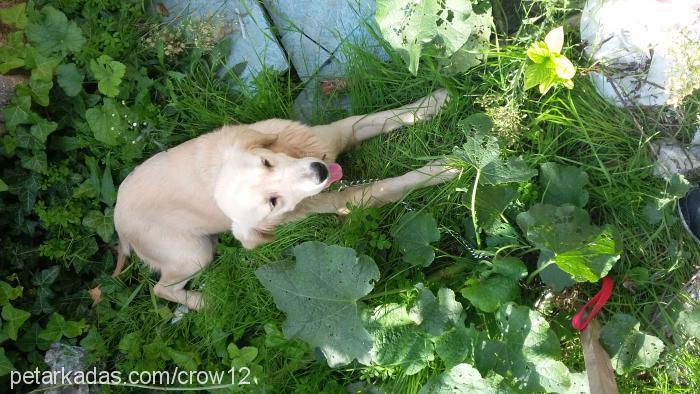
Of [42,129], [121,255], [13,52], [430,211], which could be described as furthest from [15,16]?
[430,211]

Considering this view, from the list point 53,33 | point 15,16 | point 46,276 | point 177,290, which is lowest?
point 177,290

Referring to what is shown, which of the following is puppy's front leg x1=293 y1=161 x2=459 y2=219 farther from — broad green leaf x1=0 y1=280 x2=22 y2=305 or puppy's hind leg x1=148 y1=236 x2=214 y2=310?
broad green leaf x1=0 y1=280 x2=22 y2=305

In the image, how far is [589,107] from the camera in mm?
2826

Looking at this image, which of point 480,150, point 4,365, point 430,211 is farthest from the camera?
point 4,365

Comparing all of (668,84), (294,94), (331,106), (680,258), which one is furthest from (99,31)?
(680,258)

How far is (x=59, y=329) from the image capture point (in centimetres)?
368

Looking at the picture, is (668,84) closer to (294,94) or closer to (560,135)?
(560,135)

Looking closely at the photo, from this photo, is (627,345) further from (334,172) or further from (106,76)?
(106,76)

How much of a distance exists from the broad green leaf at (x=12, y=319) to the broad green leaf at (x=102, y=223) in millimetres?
636

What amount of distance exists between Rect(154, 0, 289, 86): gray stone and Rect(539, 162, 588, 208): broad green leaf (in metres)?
1.72

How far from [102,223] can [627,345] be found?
3.11 metres

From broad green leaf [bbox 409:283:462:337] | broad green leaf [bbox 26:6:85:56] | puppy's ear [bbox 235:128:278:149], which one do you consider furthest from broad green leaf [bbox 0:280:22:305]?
broad green leaf [bbox 409:283:462:337]

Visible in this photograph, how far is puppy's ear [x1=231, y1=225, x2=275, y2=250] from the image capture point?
3.14m

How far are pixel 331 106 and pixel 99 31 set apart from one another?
5.28ft
